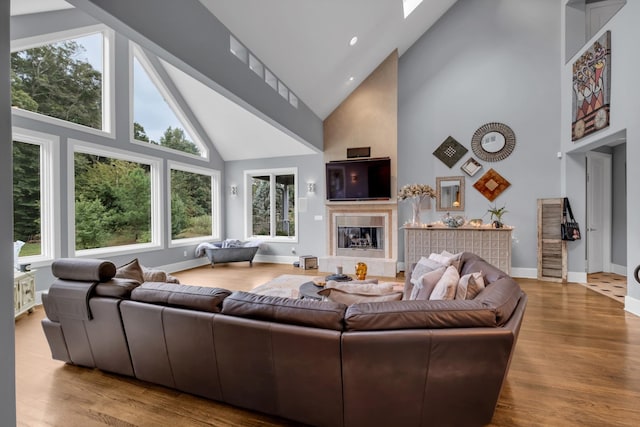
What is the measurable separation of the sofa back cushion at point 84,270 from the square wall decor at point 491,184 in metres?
6.10

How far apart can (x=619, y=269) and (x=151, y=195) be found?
30.5 feet

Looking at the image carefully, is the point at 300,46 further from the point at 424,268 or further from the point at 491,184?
the point at 491,184

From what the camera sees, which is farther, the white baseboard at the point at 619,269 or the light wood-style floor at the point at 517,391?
the white baseboard at the point at 619,269

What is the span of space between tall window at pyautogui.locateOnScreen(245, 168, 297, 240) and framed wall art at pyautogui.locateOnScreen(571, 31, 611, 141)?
5390mm

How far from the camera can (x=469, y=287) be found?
6.70ft

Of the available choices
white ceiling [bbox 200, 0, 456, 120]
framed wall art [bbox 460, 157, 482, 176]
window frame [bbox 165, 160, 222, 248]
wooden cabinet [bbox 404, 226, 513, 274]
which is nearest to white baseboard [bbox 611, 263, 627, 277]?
wooden cabinet [bbox 404, 226, 513, 274]

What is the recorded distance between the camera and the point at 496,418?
5.91 feet

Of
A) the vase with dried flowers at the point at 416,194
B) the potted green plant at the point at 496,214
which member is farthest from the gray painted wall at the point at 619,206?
the vase with dried flowers at the point at 416,194

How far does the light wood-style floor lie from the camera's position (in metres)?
1.80

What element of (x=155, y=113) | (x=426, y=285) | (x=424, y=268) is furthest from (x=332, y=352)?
(x=155, y=113)

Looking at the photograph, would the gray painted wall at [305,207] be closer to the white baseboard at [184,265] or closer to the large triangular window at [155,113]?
the white baseboard at [184,265]

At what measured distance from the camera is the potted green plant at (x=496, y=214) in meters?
5.31

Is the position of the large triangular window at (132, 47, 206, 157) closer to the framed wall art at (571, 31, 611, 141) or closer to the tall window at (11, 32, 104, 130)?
the tall window at (11, 32, 104, 130)

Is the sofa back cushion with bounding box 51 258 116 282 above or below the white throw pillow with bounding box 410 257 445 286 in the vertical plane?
above
